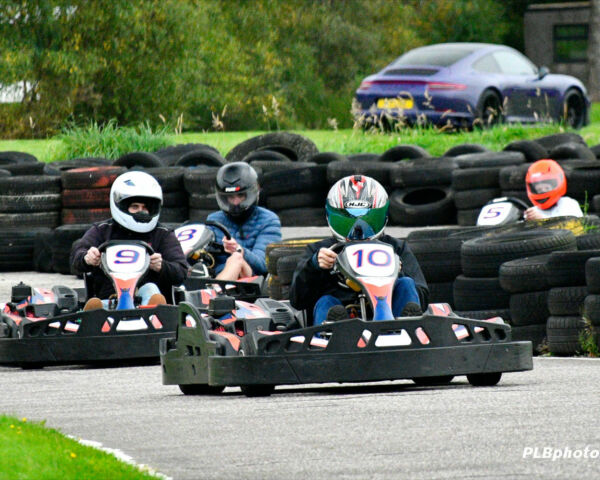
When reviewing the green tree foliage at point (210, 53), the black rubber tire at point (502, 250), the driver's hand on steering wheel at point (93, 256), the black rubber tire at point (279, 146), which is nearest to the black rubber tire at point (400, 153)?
the black rubber tire at point (279, 146)

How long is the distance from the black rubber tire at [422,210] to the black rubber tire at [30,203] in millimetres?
3693

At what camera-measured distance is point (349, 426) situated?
20.4 ft

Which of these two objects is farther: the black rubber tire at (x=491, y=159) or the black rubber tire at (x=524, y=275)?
the black rubber tire at (x=491, y=159)

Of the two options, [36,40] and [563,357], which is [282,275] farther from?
[36,40]

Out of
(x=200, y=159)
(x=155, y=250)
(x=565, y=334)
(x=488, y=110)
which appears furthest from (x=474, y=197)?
(x=565, y=334)

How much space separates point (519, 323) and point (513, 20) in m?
39.0

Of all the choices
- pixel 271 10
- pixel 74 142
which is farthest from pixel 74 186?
pixel 271 10

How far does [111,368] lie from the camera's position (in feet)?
33.1

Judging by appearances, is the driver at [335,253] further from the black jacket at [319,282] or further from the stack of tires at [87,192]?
the stack of tires at [87,192]

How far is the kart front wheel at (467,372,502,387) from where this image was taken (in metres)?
7.79

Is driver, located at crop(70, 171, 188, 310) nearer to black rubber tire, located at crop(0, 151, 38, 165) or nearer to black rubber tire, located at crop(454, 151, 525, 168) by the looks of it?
black rubber tire, located at crop(454, 151, 525, 168)

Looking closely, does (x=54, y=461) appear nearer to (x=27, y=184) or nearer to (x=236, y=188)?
(x=236, y=188)

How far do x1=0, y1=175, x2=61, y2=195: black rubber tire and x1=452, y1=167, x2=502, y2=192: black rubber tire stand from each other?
437 centimetres

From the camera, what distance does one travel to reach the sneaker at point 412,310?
25.8 feet
